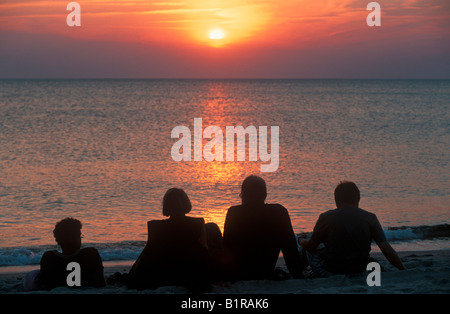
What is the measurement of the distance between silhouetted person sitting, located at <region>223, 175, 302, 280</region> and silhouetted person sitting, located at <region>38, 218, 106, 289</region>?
122 cm

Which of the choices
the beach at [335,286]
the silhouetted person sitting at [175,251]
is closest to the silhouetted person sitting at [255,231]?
the beach at [335,286]

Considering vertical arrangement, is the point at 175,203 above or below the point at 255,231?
above

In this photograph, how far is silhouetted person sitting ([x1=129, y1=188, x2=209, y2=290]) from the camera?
4711 millimetres

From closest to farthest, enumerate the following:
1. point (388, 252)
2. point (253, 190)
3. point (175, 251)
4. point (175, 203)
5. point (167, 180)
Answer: point (175, 203)
point (175, 251)
point (253, 190)
point (388, 252)
point (167, 180)

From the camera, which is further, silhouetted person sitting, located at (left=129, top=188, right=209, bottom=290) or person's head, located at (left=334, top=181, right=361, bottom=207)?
person's head, located at (left=334, top=181, right=361, bottom=207)

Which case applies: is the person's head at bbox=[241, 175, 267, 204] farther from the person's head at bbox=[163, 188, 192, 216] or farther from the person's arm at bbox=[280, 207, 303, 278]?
the person's head at bbox=[163, 188, 192, 216]

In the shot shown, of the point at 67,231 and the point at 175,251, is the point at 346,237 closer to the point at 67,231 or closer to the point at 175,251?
the point at 175,251

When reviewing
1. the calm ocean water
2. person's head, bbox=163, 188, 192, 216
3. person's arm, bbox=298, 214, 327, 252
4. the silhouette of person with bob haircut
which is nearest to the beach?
the silhouette of person with bob haircut

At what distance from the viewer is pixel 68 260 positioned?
4.81 metres

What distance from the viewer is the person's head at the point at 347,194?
196 inches

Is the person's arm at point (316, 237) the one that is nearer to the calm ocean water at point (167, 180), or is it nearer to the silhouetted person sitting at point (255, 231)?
the silhouetted person sitting at point (255, 231)

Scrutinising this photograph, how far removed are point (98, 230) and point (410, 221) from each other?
6.10 m

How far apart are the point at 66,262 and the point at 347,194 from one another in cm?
258

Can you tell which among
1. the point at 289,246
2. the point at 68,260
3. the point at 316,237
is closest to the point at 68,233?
the point at 68,260
